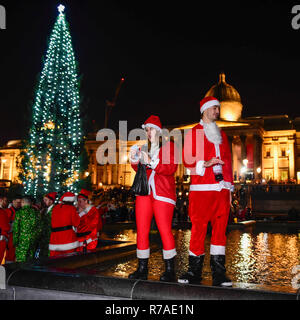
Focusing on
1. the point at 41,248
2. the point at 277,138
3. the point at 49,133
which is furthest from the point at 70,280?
the point at 277,138

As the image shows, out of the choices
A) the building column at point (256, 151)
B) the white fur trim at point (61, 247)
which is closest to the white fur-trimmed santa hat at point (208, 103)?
the white fur trim at point (61, 247)

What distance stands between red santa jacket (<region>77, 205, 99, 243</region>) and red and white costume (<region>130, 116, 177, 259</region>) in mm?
2662

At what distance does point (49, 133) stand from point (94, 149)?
5150 centimetres

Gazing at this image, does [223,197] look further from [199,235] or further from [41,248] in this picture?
[41,248]

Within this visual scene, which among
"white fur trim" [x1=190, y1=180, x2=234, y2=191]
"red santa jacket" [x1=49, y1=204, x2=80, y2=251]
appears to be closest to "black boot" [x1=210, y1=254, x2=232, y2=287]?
"white fur trim" [x1=190, y1=180, x2=234, y2=191]

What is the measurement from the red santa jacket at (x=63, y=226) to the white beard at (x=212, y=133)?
3.05 metres

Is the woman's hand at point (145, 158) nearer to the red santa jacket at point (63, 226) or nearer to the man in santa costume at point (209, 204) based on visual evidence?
the man in santa costume at point (209, 204)

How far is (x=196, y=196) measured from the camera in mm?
4172

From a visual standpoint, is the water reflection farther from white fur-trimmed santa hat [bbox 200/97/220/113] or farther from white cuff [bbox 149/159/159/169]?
white fur-trimmed santa hat [bbox 200/97/220/113]

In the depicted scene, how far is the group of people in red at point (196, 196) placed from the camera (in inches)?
161

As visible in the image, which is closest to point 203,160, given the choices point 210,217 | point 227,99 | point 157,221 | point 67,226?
point 210,217

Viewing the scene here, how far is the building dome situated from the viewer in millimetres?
61531

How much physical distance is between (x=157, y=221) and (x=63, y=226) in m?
2.52
